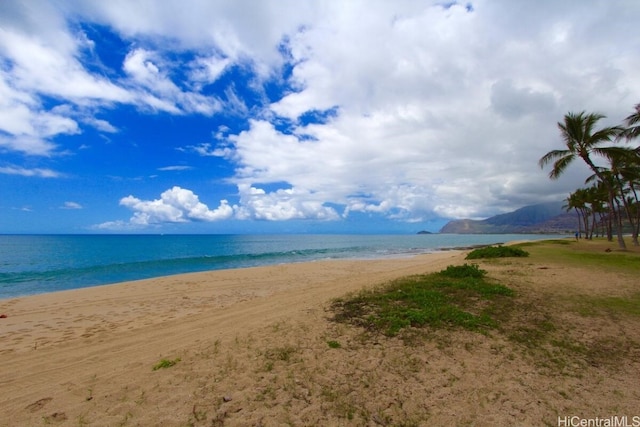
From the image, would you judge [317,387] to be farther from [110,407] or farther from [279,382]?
[110,407]

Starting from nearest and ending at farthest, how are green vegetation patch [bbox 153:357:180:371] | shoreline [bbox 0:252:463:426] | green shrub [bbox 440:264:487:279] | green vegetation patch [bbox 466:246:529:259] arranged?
shoreline [bbox 0:252:463:426] → green vegetation patch [bbox 153:357:180:371] → green shrub [bbox 440:264:487:279] → green vegetation patch [bbox 466:246:529:259]

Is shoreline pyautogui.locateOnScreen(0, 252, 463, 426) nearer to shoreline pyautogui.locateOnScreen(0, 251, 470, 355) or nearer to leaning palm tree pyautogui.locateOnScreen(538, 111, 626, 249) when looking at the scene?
shoreline pyautogui.locateOnScreen(0, 251, 470, 355)

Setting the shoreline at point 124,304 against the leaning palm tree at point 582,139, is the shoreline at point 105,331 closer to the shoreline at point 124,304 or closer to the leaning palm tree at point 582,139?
the shoreline at point 124,304

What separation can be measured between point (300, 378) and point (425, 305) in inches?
187

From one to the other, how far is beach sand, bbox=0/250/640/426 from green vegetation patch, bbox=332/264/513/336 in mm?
597

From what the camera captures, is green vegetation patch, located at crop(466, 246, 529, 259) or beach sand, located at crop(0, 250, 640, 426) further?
green vegetation patch, located at crop(466, 246, 529, 259)

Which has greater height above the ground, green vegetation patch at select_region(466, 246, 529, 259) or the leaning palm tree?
the leaning palm tree

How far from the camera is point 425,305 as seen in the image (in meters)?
8.29

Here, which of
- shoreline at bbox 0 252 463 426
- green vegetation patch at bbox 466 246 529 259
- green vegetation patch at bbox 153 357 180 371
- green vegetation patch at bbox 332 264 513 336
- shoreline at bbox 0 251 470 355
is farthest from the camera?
green vegetation patch at bbox 466 246 529 259

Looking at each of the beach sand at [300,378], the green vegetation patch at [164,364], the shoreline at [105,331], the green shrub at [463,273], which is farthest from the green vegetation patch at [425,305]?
the green vegetation patch at [164,364]

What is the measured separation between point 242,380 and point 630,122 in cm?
3300

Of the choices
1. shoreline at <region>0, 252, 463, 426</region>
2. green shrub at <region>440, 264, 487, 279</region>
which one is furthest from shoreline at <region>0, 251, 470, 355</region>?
green shrub at <region>440, 264, 487, 279</region>

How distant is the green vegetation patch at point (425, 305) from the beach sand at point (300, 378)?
0.60 meters

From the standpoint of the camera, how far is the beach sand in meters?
3.95
